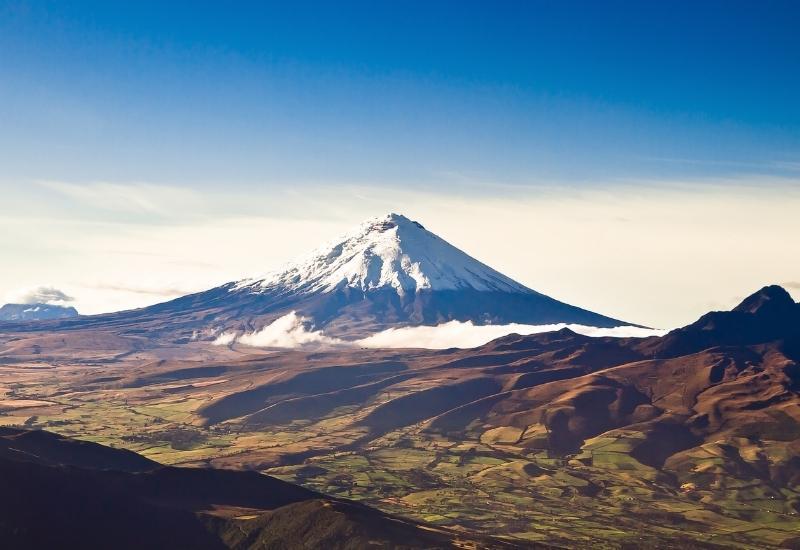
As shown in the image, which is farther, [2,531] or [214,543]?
[214,543]

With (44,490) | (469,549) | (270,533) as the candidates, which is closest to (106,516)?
(44,490)

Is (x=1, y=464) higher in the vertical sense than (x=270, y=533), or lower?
higher

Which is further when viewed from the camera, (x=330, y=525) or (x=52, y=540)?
(x=330, y=525)

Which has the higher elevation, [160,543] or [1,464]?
[1,464]

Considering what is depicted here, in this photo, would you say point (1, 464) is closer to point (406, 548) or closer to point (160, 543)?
point (160, 543)

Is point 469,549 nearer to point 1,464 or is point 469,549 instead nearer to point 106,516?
point 106,516

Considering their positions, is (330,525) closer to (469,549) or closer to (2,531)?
(469,549)

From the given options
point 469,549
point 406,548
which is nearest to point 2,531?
point 406,548

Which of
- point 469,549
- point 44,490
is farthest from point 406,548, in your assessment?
point 44,490

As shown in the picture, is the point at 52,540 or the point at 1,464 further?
the point at 1,464
